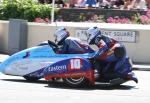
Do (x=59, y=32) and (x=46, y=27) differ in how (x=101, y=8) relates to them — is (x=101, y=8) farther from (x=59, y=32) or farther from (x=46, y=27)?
(x=59, y=32)

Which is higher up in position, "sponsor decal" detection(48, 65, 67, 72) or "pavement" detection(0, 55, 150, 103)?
"sponsor decal" detection(48, 65, 67, 72)

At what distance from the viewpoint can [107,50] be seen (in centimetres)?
1373

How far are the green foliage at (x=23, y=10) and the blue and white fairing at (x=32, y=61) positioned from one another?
38.3 feet

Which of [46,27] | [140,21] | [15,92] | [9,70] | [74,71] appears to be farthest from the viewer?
[140,21]

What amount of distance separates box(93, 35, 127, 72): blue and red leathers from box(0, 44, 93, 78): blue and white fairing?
17.8 inches

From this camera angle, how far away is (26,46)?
74.7 feet

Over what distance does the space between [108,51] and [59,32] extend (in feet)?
4.53

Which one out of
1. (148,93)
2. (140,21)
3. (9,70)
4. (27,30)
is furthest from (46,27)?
(148,93)

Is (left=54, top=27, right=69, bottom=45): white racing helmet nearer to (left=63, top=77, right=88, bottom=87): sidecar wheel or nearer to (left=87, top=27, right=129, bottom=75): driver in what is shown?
(left=87, top=27, right=129, bottom=75): driver

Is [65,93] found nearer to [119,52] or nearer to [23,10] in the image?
[119,52]

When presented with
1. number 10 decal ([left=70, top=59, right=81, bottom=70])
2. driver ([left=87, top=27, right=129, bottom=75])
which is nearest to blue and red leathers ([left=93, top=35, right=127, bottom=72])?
driver ([left=87, top=27, right=129, bottom=75])

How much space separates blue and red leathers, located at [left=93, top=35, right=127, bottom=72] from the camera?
13695mm

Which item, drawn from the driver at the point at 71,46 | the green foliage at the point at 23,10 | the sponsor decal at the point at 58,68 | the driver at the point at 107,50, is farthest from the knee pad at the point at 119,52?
the green foliage at the point at 23,10

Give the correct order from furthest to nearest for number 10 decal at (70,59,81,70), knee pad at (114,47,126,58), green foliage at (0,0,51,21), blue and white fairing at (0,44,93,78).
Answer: green foliage at (0,0,51,21)
blue and white fairing at (0,44,93,78)
knee pad at (114,47,126,58)
number 10 decal at (70,59,81,70)
